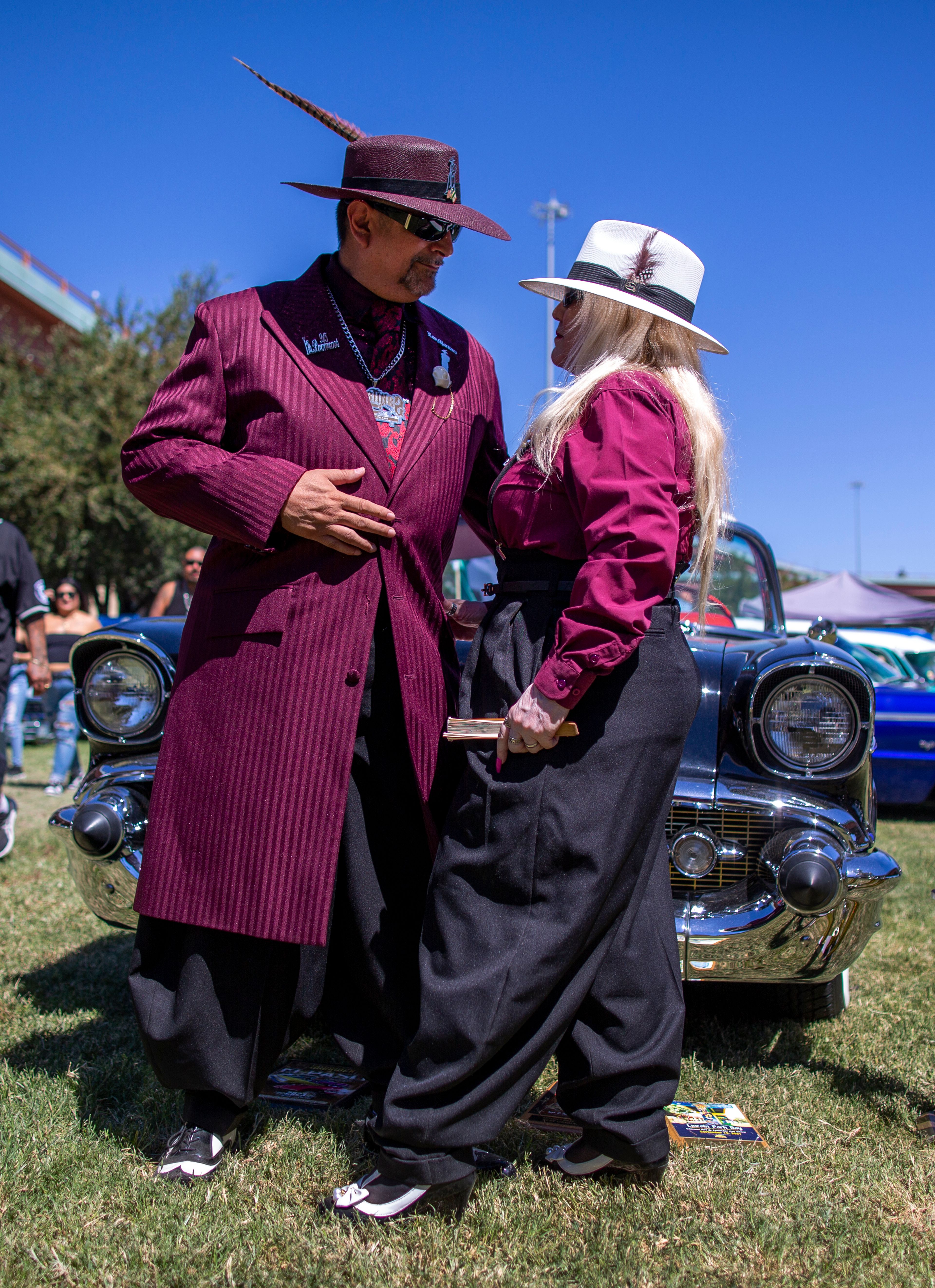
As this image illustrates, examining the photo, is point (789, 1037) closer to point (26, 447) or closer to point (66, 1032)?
point (66, 1032)

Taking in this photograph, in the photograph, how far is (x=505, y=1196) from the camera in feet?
6.08

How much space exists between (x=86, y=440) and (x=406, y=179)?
16599 mm

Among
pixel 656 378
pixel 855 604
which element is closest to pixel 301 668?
pixel 656 378

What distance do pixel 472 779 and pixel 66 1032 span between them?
1576 mm

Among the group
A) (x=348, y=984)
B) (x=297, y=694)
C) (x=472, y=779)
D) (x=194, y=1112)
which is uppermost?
(x=297, y=694)

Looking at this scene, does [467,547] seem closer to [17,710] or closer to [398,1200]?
[398,1200]

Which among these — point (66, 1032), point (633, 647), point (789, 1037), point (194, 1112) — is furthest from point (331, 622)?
point (789, 1037)

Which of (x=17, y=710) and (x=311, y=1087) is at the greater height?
(x=17, y=710)

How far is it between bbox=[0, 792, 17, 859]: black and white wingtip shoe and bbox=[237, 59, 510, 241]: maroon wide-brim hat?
146 inches

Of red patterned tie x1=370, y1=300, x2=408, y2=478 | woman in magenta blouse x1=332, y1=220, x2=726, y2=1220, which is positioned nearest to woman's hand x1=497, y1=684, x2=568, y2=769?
woman in magenta blouse x1=332, y1=220, x2=726, y2=1220

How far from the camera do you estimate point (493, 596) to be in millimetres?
2043

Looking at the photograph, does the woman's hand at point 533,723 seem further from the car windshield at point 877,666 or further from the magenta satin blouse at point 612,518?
the car windshield at point 877,666

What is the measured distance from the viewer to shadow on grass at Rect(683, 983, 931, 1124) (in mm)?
2301

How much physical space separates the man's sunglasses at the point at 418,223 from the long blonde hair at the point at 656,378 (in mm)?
325
